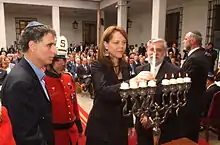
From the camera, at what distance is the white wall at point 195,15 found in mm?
8281

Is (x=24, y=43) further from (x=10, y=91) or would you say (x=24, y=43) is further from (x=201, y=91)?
(x=201, y=91)

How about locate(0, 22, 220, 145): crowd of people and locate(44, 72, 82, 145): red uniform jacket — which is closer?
locate(0, 22, 220, 145): crowd of people

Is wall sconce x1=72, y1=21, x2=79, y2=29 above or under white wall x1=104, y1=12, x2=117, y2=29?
under

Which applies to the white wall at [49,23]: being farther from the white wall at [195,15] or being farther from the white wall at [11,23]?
the white wall at [195,15]

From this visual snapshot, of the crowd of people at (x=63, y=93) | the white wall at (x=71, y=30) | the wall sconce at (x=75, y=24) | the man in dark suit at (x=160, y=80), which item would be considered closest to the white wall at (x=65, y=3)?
the wall sconce at (x=75, y=24)

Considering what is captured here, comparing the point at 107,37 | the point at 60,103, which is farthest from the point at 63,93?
→ the point at 107,37

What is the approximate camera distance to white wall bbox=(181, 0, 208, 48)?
8.28 meters

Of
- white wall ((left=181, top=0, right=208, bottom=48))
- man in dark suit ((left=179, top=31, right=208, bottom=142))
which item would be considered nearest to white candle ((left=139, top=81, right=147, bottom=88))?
man in dark suit ((left=179, top=31, right=208, bottom=142))

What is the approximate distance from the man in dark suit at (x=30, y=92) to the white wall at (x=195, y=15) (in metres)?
8.55

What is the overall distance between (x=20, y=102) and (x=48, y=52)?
32cm

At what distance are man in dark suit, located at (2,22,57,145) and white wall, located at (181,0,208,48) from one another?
28.0 ft

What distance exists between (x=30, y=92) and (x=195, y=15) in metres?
9.10

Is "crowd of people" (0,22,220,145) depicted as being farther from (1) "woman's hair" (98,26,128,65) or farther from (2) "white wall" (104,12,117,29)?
(2) "white wall" (104,12,117,29)

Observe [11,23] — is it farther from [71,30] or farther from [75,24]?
[75,24]
